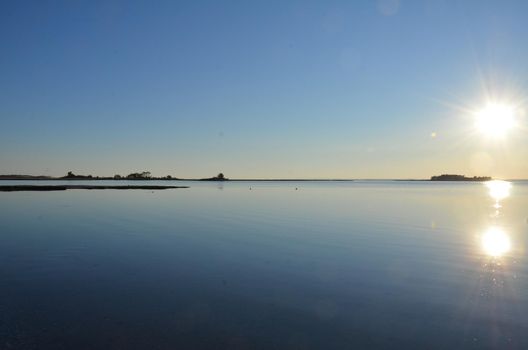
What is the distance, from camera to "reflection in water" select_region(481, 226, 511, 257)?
26.9 metres

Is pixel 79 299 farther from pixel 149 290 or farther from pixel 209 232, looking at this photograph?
pixel 209 232

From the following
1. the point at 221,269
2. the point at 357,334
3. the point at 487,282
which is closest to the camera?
the point at 357,334

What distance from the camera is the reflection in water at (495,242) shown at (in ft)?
88.4

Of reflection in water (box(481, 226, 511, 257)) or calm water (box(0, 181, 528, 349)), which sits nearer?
calm water (box(0, 181, 528, 349))

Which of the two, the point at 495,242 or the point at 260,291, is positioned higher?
the point at 495,242

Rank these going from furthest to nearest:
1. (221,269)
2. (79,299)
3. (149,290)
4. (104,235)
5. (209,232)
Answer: (209,232) < (104,235) < (221,269) < (149,290) < (79,299)

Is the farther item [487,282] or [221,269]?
[221,269]

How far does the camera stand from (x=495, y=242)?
30922mm

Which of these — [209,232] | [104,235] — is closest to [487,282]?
[209,232]

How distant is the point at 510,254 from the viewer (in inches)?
1014

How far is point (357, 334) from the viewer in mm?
12039

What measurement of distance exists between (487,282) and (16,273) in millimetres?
23815

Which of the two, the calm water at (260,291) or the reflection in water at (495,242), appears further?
the reflection in water at (495,242)

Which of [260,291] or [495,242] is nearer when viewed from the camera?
[260,291]
